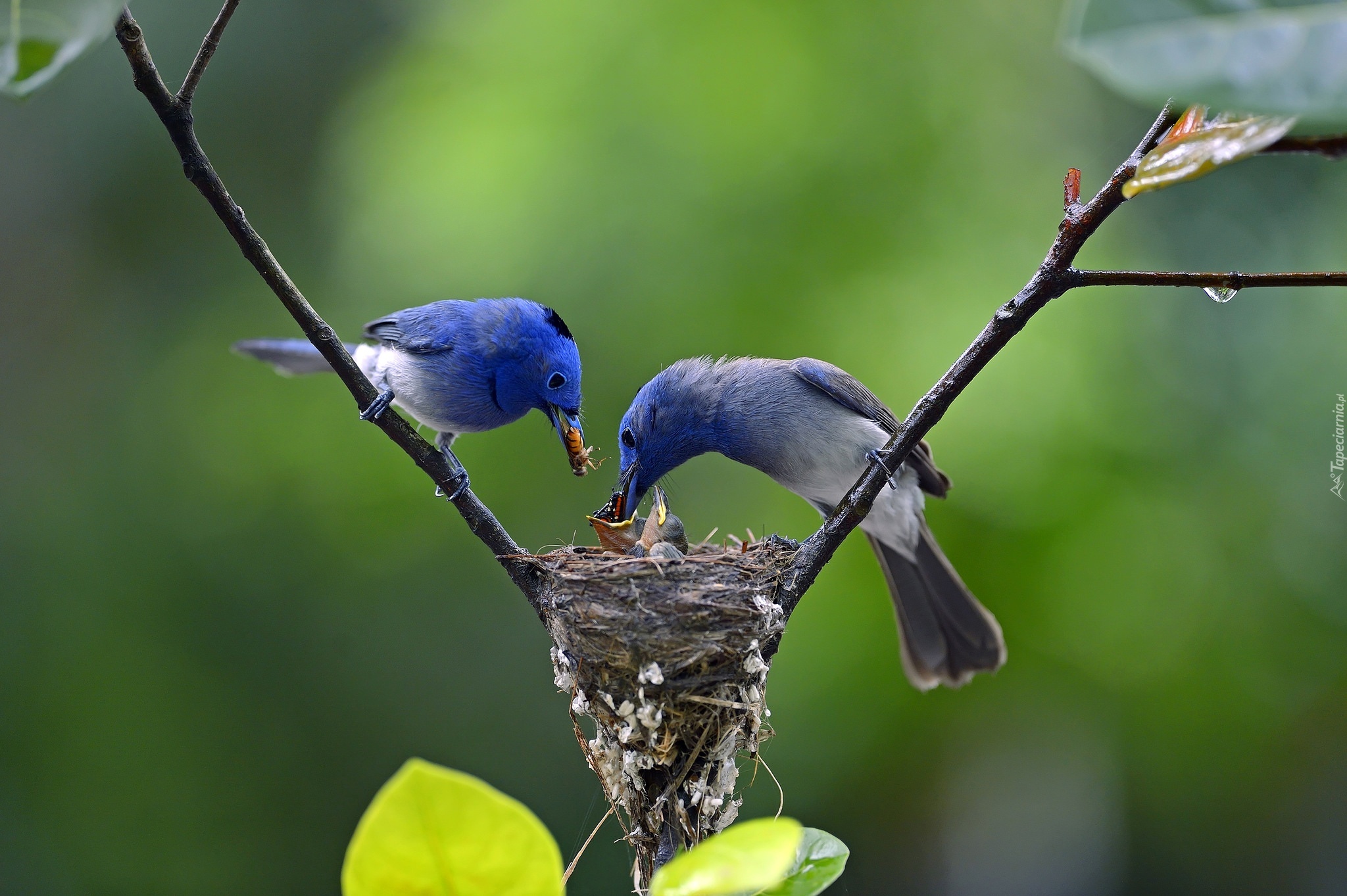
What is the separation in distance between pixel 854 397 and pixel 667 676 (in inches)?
51.1

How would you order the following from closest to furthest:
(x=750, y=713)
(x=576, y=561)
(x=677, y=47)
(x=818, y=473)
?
(x=750, y=713) < (x=576, y=561) < (x=818, y=473) < (x=677, y=47)

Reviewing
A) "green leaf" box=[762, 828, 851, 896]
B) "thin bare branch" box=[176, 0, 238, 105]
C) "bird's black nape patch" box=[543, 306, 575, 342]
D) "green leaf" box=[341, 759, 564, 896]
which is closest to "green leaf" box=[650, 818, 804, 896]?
"green leaf" box=[341, 759, 564, 896]

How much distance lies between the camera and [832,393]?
288cm

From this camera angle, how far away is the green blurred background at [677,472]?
13.0 feet

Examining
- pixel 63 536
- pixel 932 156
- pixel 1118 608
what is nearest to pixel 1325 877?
pixel 1118 608

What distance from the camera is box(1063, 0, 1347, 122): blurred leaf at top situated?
0.58 m

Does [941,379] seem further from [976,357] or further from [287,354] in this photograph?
[287,354]

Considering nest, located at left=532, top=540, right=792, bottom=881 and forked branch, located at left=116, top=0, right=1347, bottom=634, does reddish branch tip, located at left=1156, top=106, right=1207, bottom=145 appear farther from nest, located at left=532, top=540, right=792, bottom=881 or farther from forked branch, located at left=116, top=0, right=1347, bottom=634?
nest, located at left=532, top=540, right=792, bottom=881

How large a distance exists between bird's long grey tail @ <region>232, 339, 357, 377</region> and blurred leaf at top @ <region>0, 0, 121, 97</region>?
2.28 m

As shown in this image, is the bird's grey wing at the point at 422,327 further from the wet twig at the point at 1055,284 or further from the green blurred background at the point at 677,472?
the wet twig at the point at 1055,284

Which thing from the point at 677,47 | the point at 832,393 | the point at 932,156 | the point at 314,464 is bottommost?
the point at 314,464

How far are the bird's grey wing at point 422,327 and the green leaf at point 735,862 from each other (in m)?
2.28

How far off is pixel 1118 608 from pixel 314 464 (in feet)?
11.5

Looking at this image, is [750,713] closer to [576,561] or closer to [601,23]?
[576,561]
